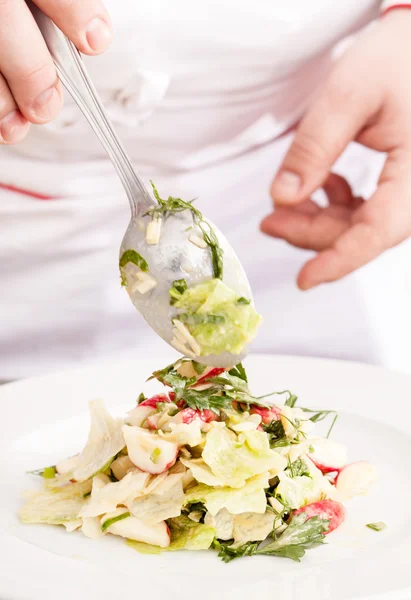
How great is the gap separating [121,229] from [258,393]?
2.48ft

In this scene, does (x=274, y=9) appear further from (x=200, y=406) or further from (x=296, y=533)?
(x=296, y=533)

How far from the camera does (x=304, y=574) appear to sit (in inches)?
54.6

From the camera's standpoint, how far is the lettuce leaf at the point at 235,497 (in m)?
1.60

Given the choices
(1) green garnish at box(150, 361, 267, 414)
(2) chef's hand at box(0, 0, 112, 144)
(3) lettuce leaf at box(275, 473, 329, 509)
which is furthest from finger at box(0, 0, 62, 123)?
(3) lettuce leaf at box(275, 473, 329, 509)

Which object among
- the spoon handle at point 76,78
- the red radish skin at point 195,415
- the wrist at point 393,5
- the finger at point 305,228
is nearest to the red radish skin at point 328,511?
the red radish skin at point 195,415

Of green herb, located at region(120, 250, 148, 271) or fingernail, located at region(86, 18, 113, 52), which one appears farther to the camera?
green herb, located at region(120, 250, 148, 271)

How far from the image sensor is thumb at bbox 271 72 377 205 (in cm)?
253

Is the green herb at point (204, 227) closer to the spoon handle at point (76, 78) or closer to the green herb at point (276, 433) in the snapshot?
the spoon handle at point (76, 78)

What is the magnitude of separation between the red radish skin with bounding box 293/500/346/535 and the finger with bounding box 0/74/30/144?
90 centimetres

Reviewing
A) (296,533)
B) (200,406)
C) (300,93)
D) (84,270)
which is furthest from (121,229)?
(296,533)

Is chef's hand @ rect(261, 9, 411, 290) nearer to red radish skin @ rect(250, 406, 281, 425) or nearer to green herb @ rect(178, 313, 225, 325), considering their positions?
red radish skin @ rect(250, 406, 281, 425)

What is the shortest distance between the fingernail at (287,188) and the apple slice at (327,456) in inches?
38.3

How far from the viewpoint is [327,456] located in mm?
1822

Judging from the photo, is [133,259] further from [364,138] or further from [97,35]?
[364,138]
